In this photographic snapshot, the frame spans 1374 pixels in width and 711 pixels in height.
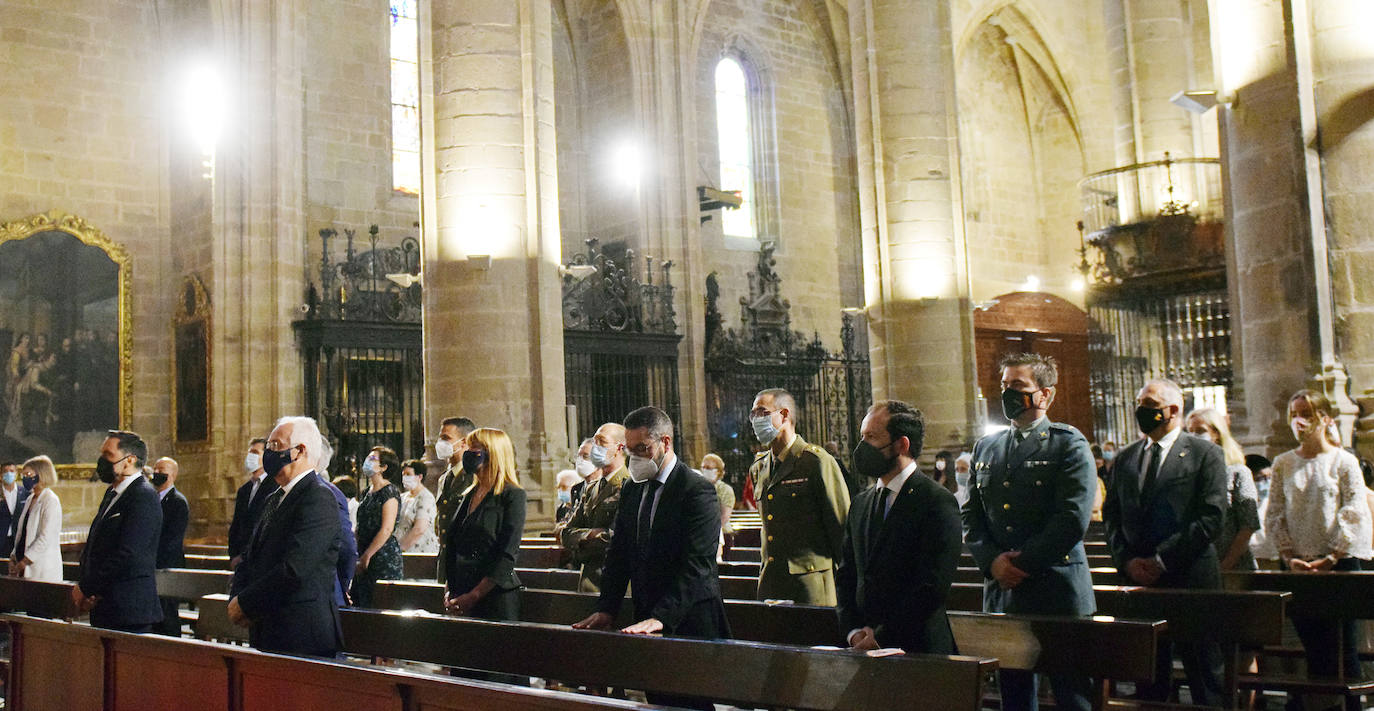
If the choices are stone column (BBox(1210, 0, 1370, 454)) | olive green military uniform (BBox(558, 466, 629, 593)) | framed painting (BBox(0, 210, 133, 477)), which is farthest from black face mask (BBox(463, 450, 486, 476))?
framed painting (BBox(0, 210, 133, 477))

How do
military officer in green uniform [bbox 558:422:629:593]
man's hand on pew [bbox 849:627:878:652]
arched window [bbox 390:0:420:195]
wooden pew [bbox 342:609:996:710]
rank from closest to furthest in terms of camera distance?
wooden pew [bbox 342:609:996:710], man's hand on pew [bbox 849:627:878:652], military officer in green uniform [bbox 558:422:629:593], arched window [bbox 390:0:420:195]

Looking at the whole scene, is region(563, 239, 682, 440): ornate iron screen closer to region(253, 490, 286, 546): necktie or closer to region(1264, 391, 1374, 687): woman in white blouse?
region(1264, 391, 1374, 687): woman in white blouse

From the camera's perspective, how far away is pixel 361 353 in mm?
18219

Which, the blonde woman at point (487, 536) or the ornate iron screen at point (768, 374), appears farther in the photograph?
the ornate iron screen at point (768, 374)

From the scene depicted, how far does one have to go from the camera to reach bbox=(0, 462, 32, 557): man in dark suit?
11141mm

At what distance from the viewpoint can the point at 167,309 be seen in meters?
18.9

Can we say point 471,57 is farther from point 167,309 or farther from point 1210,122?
point 1210,122

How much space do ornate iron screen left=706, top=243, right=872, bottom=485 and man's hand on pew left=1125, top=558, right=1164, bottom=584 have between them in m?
15.2

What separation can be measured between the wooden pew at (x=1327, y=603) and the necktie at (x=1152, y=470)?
35.7 inches

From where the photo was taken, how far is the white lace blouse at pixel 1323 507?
19.7ft

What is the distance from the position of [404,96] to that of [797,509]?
16.9 metres

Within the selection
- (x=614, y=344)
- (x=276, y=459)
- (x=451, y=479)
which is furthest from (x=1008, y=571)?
(x=614, y=344)

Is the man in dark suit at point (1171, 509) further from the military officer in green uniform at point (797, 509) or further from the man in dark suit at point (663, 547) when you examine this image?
the man in dark suit at point (663, 547)

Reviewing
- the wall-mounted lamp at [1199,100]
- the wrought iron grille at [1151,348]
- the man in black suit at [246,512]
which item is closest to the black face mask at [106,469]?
the man in black suit at [246,512]
